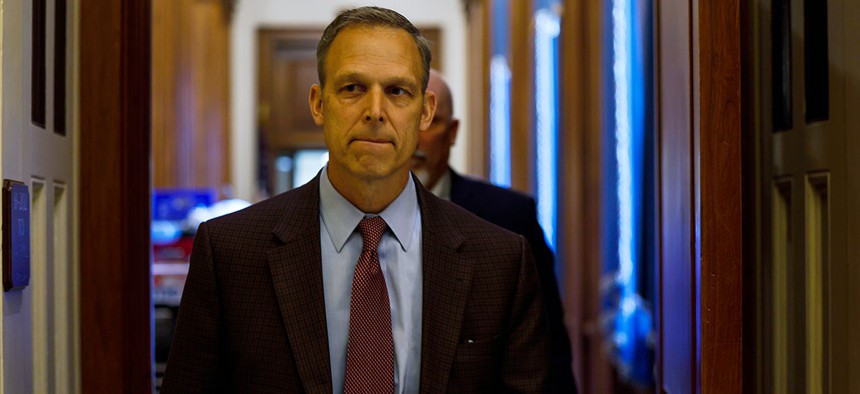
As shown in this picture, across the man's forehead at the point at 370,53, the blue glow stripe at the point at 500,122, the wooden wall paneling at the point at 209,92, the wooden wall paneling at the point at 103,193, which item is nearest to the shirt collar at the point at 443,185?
the wooden wall paneling at the point at 103,193

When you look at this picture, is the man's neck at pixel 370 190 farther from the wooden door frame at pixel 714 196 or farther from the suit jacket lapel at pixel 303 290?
the wooden door frame at pixel 714 196

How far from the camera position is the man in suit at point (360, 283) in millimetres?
1549

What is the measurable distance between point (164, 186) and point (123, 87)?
18.5 ft

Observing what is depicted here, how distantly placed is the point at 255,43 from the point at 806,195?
915 centimetres

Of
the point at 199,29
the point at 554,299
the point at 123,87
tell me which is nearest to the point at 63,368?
the point at 123,87

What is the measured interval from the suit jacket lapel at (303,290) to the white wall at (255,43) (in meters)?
8.66

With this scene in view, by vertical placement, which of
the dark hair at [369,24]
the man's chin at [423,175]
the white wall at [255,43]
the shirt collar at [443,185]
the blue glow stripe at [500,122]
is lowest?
the shirt collar at [443,185]

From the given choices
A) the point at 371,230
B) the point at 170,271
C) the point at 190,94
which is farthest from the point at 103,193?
the point at 190,94

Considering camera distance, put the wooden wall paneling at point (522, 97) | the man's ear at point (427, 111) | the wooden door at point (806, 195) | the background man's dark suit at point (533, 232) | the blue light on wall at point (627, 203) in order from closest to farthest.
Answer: the wooden door at point (806, 195) → the man's ear at point (427, 111) → the background man's dark suit at point (533, 232) → the blue light on wall at point (627, 203) → the wooden wall paneling at point (522, 97)

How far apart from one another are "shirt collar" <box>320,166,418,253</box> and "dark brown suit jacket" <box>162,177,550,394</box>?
0.8 inches

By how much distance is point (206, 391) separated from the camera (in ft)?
5.08

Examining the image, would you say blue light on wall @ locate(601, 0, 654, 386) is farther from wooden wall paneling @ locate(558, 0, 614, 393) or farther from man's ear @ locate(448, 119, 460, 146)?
man's ear @ locate(448, 119, 460, 146)

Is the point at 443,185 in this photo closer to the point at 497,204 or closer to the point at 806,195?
the point at 497,204

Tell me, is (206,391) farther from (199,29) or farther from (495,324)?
(199,29)
